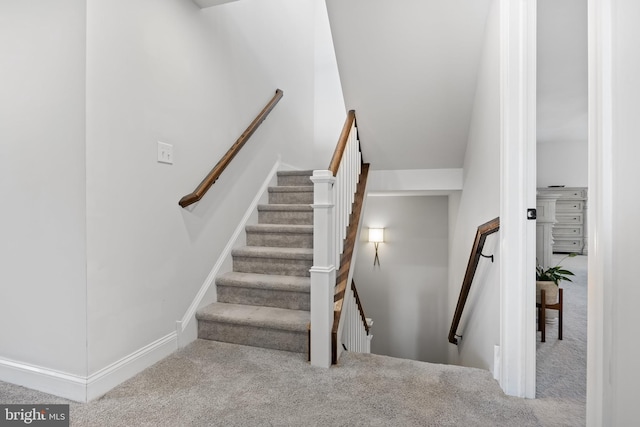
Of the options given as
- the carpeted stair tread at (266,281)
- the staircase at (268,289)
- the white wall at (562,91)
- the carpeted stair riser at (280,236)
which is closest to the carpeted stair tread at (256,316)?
the staircase at (268,289)

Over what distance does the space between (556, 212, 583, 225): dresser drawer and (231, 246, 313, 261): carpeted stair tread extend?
601cm

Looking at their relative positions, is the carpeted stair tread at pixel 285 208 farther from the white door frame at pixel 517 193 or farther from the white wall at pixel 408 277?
the white wall at pixel 408 277

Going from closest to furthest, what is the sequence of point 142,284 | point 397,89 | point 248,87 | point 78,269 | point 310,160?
1. point 78,269
2. point 142,284
3. point 397,89
4. point 248,87
5. point 310,160

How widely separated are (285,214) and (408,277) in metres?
2.42

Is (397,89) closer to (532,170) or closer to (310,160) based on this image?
(532,170)

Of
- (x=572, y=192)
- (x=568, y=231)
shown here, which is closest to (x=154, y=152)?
(x=572, y=192)

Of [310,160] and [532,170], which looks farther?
[310,160]

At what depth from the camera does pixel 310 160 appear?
177 inches

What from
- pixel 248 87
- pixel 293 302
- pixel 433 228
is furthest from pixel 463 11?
pixel 433 228

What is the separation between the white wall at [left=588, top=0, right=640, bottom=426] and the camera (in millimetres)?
788

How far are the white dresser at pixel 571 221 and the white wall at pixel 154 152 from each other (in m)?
5.97

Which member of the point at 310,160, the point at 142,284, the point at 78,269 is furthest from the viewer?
the point at 310,160

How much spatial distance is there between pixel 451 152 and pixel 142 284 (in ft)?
8.62

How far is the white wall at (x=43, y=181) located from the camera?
1482 millimetres
